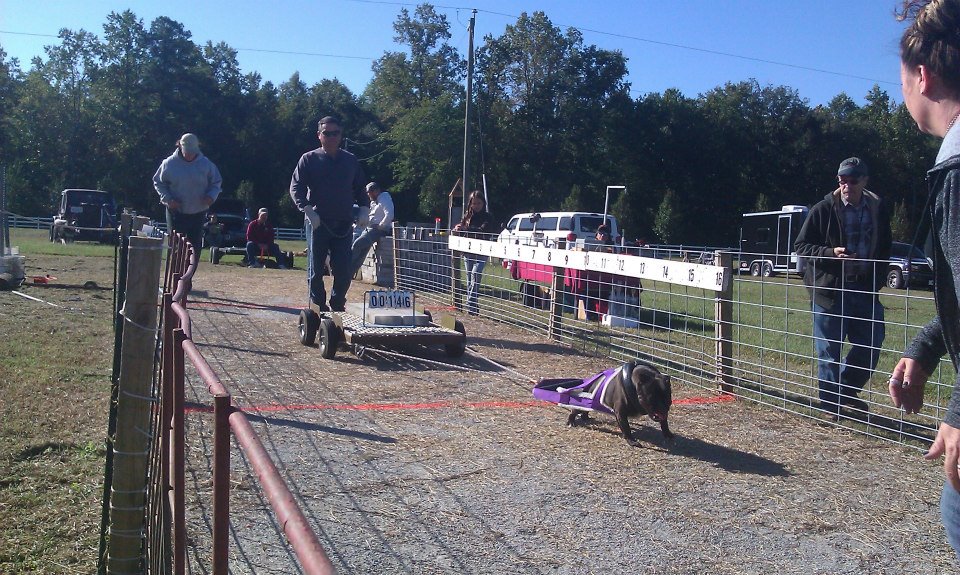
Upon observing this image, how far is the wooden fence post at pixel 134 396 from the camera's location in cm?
301

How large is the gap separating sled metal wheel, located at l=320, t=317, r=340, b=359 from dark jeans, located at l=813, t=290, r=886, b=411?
3839 mm

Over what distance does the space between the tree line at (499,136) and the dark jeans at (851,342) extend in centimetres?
5132

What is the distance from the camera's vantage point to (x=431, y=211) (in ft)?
198

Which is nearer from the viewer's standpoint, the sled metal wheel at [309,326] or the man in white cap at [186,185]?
the sled metal wheel at [309,326]

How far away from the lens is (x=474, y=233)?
11852 mm

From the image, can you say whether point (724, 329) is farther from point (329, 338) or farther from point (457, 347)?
point (329, 338)

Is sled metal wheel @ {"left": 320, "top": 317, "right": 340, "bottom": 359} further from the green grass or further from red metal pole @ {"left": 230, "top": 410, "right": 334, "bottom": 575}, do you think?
the green grass

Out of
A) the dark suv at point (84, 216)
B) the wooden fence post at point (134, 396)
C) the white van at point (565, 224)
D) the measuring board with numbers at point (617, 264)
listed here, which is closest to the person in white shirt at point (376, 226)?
the measuring board with numbers at point (617, 264)

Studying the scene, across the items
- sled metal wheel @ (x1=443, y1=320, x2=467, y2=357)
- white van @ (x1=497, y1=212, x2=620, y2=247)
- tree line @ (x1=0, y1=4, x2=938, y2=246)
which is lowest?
sled metal wheel @ (x1=443, y1=320, x2=467, y2=357)

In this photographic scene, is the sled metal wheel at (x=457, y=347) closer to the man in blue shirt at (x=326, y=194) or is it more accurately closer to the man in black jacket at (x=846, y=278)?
the man in blue shirt at (x=326, y=194)

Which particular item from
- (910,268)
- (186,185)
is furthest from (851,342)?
(186,185)

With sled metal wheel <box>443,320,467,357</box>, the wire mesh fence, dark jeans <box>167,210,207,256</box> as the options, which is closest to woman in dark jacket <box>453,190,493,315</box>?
the wire mesh fence

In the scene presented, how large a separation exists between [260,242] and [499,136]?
42.3 meters

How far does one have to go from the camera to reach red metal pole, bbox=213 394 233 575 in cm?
170
